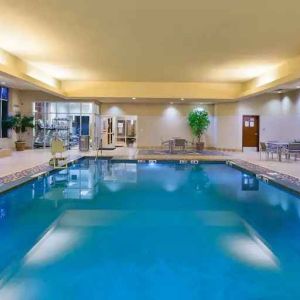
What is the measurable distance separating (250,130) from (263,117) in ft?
2.94

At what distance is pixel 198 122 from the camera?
61.5 ft

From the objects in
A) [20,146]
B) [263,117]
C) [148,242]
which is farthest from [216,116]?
[148,242]

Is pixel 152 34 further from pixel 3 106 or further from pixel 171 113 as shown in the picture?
pixel 171 113

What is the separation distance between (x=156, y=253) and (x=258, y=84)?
11.2 metres

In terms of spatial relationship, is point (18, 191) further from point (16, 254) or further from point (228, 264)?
point (228, 264)

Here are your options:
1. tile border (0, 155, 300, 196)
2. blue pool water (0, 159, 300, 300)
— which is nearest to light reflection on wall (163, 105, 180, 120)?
tile border (0, 155, 300, 196)

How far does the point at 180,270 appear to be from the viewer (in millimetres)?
3629

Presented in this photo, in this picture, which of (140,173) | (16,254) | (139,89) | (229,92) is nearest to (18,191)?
(16,254)

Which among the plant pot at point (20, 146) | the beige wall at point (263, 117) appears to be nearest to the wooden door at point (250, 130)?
the beige wall at point (263, 117)

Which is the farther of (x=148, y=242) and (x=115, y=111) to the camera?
(x=115, y=111)

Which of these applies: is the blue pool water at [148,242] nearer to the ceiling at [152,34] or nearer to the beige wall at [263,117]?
the ceiling at [152,34]

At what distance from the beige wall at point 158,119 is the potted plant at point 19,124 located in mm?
4672

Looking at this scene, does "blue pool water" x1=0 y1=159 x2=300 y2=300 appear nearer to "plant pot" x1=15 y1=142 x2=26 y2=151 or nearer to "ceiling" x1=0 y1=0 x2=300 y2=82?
"ceiling" x1=0 y1=0 x2=300 y2=82

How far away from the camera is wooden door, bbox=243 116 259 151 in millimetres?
18125
